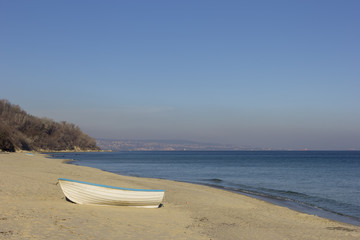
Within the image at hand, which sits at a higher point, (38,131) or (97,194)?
(38,131)

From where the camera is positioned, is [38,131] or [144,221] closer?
[144,221]

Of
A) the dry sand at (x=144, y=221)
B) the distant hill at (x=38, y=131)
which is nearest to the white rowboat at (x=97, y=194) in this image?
the dry sand at (x=144, y=221)

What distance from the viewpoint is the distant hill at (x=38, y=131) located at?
409ft

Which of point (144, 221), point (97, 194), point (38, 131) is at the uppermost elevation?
point (38, 131)

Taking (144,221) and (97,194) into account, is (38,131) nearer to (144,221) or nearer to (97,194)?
(97,194)

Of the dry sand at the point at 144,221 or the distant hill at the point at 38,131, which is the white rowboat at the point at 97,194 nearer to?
the dry sand at the point at 144,221

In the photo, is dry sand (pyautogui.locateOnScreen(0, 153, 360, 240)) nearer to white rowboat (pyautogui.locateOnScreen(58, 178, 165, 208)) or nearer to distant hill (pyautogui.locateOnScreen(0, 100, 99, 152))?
white rowboat (pyautogui.locateOnScreen(58, 178, 165, 208))

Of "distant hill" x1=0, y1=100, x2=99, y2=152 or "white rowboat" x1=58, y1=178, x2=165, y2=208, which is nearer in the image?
"white rowboat" x1=58, y1=178, x2=165, y2=208

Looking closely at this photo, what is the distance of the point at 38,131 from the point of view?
14800cm

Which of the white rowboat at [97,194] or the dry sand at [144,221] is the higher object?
the white rowboat at [97,194]

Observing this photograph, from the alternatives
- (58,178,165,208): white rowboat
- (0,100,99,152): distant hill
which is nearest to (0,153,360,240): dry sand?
(58,178,165,208): white rowboat

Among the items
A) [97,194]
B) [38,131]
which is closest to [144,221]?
[97,194]

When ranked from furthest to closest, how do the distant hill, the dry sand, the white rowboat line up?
the distant hill
the white rowboat
the dry sand

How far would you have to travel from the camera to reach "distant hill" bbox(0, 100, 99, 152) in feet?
409
